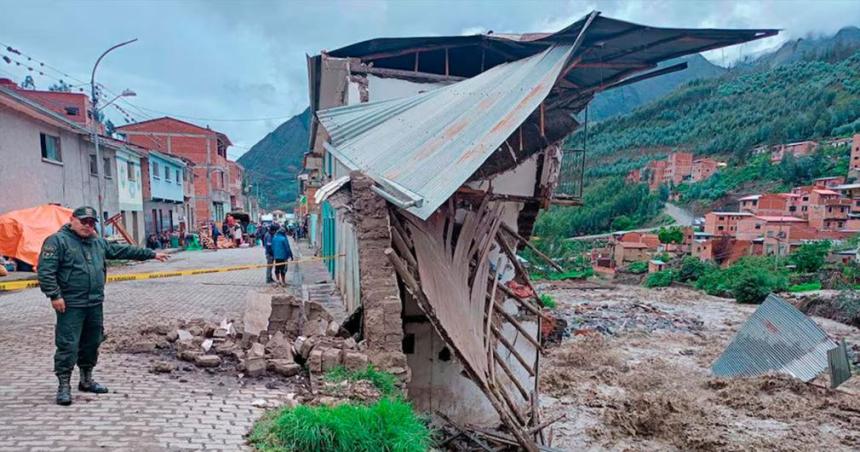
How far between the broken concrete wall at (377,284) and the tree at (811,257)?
3441cm

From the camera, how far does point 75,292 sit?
3.91 metres

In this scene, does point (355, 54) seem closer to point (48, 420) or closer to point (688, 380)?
point (48, 420)

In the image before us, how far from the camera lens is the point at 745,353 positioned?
467 inches

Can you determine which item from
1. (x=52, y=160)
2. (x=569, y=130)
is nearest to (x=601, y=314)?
(x=569, y=130)

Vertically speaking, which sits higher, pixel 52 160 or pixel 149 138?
pixel 149 138

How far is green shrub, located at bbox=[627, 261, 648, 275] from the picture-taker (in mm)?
35281

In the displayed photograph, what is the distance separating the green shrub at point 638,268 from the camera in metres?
35.3

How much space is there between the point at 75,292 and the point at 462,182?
3.68 m

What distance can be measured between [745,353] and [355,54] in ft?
40.6

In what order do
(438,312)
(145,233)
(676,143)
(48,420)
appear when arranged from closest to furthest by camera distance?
(48,420), (438,312), (145,233), (676,143)

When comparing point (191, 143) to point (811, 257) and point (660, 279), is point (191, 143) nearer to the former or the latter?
point (660, 279)

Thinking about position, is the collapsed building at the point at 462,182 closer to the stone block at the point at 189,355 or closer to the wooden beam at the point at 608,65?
the wooden beam at the point at 608,65

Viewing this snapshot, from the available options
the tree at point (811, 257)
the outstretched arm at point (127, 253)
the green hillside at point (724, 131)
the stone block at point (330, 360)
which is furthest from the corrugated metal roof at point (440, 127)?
the green hillside at point (724, 131)

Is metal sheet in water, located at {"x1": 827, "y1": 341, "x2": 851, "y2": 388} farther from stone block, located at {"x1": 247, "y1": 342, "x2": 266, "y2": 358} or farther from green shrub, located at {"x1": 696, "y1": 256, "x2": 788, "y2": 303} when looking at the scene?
green shrub, located at {"x1": 696, "y1": 256, "x2": 788, "y2": 303}
